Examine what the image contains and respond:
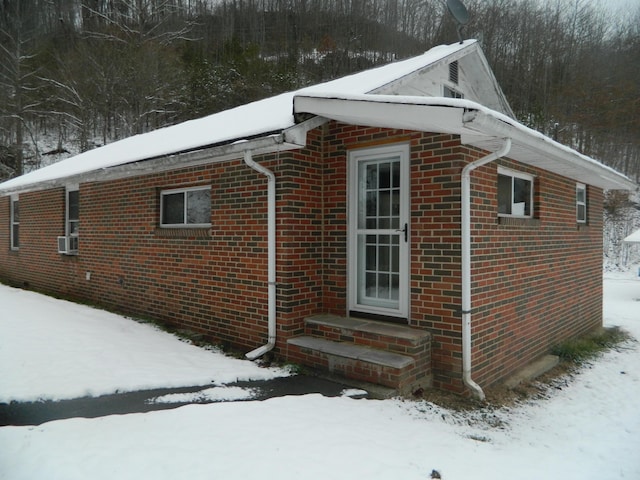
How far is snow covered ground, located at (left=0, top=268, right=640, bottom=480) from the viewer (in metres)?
2.86

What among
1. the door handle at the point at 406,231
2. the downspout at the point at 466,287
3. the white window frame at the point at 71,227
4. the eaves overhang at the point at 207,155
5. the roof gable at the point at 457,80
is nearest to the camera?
the downspout at the point at 466,287

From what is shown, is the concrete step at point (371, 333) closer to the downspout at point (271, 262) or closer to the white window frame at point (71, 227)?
the downspout at point (271, 262)

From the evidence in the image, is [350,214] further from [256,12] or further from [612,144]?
[256,12]

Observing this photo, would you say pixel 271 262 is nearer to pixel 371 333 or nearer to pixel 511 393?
pixel 371 333

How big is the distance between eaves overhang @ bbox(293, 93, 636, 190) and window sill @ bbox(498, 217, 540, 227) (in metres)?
0.76

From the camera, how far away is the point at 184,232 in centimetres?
646

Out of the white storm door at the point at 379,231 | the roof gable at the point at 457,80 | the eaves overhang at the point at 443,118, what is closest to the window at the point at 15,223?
the eaves overhang at the point at 443,118

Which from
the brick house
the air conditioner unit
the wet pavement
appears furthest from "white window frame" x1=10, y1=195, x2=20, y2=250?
the wet pavement

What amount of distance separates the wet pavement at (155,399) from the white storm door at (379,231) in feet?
3.77

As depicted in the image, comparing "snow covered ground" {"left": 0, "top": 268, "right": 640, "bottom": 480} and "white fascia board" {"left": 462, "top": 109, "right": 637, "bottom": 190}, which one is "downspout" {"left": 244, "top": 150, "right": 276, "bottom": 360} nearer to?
"snow covered ground" {"left": 0, "top": 268, "right": 640, "bottom": 480}

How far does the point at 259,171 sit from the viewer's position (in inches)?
204

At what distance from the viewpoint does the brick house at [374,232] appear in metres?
4.44

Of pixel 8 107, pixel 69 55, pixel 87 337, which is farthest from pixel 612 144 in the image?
pixel 8 107

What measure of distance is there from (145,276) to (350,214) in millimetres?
3936
